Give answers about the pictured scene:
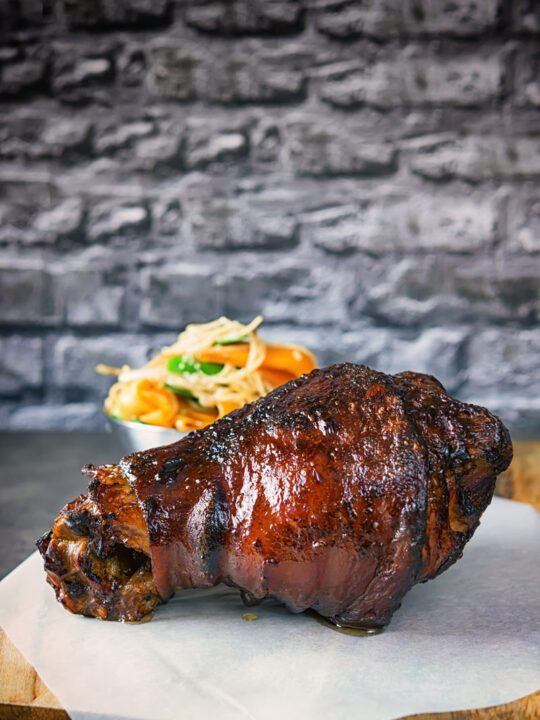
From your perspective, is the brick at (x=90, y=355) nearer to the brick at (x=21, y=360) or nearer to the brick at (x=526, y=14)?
the brick at (x=21, y=360)

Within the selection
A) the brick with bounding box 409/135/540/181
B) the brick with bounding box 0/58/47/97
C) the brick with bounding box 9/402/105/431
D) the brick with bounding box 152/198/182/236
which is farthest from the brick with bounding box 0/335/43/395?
the brick with bounding box 409/135/540/181

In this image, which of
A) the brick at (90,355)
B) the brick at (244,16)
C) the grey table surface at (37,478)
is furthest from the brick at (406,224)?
the grey table surface at (37,478)

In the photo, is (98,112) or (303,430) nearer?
(303,430)

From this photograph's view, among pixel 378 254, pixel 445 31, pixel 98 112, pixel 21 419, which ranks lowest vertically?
pixel 21 419

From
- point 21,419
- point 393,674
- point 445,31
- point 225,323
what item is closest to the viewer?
point 393,674

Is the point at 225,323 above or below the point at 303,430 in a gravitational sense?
below

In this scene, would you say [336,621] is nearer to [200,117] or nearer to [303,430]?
[303,430]

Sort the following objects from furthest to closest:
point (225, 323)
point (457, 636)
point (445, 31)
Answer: point (445, 31), point (225, 323), point (457, 636)

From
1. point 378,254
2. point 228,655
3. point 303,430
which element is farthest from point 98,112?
point 228,655
